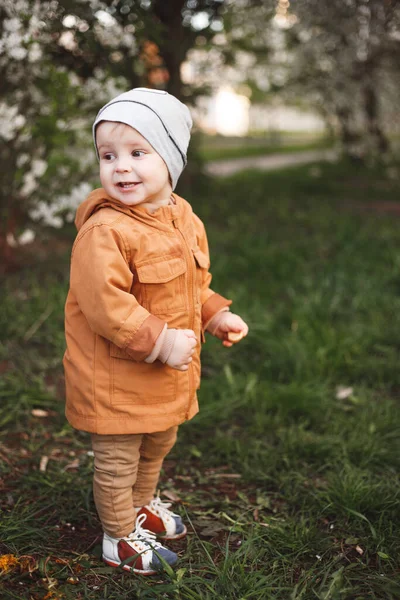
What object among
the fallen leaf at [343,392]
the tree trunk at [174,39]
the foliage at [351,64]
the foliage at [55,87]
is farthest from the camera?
the foliage at [351,64]

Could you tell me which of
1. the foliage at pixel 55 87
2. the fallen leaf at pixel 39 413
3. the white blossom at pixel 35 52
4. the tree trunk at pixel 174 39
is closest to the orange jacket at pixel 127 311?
the fallen leaf at pixel 39 413

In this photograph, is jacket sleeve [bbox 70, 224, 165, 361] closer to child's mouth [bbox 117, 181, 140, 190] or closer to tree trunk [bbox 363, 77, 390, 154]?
child's mouth [bbox 117, 181, 140, 190]

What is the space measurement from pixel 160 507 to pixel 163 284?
827 mm

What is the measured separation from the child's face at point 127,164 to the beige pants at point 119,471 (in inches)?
27.6

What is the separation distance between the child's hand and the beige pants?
0.29 m

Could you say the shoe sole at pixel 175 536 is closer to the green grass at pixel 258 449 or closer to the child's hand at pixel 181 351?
the green grass at pixel 258 449

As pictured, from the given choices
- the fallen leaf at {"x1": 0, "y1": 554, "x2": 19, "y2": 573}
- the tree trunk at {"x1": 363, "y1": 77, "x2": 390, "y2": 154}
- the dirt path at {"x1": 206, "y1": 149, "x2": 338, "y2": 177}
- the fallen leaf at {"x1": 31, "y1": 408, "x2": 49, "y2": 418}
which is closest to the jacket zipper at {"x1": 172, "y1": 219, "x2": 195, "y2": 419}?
the fallen leaf at {"x1": 0, "y1": 554, "x2": 19, "y2": 573}

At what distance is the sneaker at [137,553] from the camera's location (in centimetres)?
216

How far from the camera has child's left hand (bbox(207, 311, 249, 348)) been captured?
7.57ft

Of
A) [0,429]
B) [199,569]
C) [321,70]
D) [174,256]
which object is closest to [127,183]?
[174,256]

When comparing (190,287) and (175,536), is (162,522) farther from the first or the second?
(190,287)

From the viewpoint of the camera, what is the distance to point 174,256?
6.79ft

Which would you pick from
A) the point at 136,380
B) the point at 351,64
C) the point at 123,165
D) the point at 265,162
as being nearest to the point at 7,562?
the point at 136,380

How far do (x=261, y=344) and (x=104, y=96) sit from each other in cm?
186
